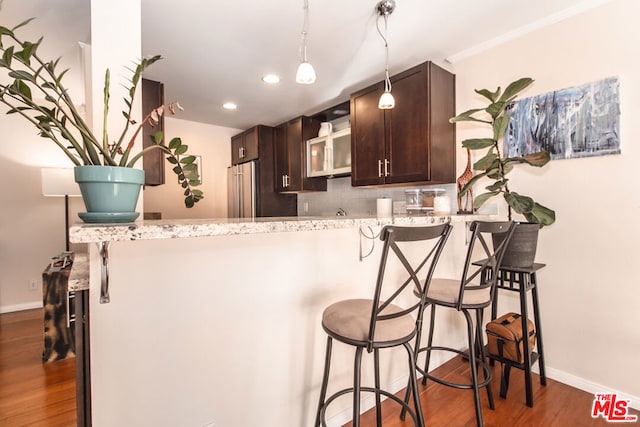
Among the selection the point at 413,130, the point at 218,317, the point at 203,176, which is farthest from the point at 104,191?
the point at 203,176

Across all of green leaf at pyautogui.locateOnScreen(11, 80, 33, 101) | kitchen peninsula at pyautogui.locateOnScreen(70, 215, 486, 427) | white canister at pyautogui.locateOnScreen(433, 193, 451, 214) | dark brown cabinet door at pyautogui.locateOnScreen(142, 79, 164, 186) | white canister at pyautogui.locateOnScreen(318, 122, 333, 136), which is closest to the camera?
green leaf at pyautogui.locateOnScreen(11, 80, 33, 101)

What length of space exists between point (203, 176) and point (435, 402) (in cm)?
395

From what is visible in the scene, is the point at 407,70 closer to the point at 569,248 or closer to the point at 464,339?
the point at 569,248

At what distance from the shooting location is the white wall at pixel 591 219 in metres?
1.74

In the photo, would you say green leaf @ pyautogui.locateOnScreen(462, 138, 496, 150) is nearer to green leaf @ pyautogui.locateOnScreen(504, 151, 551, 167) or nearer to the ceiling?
green leaf @ pyautogui.locateOnScreen(504, 151, 551, 167)

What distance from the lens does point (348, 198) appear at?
3631 mm

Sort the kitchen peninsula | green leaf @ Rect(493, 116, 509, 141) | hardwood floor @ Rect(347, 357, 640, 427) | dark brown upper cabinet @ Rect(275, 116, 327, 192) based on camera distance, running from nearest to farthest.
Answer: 1. the kitchen peninsula
2. hardwood floor @ Rect(347, 357, 640, 427)
3. green leaf @ Rect(493, 116, 509, 141)
4. dark brown upper cabinet @ Rect(275, 116, 327, 192)

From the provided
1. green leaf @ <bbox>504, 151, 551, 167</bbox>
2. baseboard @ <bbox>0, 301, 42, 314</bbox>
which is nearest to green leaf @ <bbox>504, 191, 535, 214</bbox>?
green leaf @ <bbox>504, 151, 551, 167</bbox>

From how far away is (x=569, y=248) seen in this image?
1.97 metres

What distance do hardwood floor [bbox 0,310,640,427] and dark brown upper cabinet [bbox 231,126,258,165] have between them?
293 cm

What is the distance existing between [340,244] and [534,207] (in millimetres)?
1221

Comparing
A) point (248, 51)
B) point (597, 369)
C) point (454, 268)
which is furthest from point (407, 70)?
point (597, 369)

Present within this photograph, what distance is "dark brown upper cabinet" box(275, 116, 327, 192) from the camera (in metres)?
3.79

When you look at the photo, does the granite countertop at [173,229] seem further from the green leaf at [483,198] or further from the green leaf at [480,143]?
the green leaf at [480,143]
